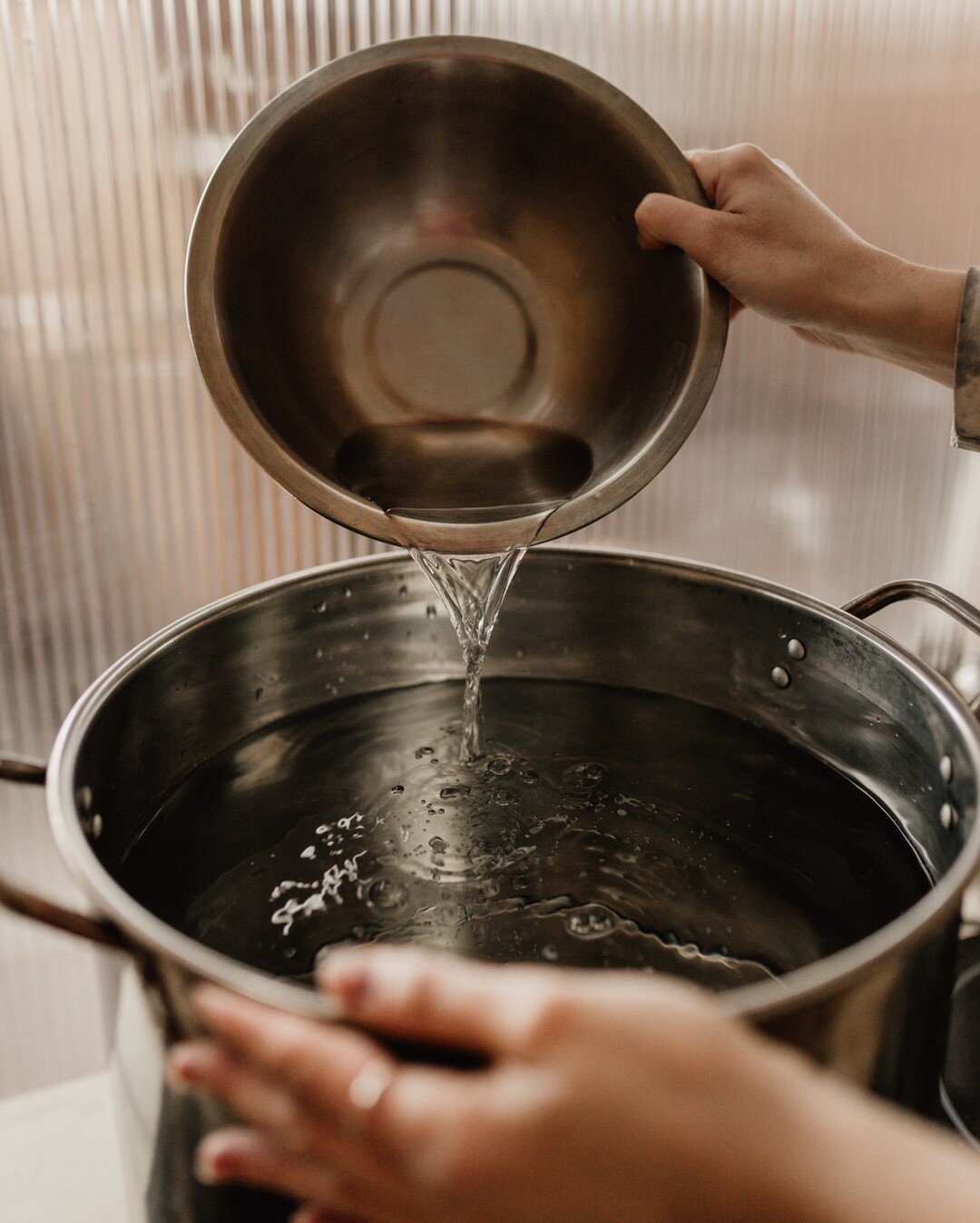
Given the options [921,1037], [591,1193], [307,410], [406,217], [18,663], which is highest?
[406,217]

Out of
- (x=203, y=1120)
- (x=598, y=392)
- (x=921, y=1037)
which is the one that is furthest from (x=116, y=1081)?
(x=598, y=392)

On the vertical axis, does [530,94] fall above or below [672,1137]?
above

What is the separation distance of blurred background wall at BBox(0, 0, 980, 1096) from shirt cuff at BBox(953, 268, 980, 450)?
1.63ft

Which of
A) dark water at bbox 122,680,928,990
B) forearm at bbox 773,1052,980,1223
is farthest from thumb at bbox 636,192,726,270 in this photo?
forearm at bbox 773,1052,980,1223

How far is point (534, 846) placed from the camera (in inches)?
29.5

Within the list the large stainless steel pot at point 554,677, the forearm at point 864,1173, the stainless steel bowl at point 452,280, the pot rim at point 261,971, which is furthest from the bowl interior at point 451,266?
the forearm at point 864,1173

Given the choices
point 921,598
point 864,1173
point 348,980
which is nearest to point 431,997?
point 348,980

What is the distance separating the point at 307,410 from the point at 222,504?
1.23 feet

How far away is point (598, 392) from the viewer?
35.0 inches

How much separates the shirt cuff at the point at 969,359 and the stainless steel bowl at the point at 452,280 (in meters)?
0.21

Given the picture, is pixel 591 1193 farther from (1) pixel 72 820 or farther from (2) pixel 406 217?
(2) pixel 406 217

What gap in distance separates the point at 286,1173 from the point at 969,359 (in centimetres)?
78

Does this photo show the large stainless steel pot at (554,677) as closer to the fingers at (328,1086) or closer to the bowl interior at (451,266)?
the fingers at (328,1086)

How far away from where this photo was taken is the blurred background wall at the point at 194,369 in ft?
3.36
